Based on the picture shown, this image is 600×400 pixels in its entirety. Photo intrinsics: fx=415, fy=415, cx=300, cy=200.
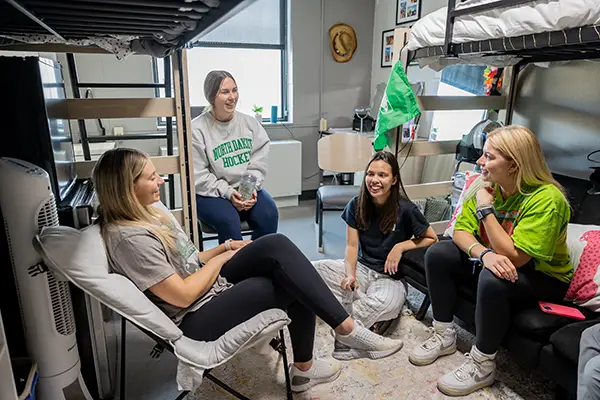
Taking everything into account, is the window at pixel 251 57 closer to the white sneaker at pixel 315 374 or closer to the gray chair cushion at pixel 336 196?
the gray chair cushion at pixel 336 196

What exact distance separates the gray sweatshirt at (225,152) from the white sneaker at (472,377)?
1.40 metres

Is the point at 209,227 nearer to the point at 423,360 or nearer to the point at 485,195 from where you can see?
the point at 423,360

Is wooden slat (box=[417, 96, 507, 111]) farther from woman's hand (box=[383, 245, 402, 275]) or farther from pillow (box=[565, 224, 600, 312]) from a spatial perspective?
pillow (box=[565, 224, 600, 312])

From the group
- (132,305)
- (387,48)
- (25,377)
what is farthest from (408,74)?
(25,377)

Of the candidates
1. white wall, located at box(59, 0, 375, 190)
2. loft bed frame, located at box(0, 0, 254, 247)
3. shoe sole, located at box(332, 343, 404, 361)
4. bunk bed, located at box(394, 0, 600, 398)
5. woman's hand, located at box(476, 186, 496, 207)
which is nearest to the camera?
A: loft bed frame, located at box(0, 0, 254, 247)

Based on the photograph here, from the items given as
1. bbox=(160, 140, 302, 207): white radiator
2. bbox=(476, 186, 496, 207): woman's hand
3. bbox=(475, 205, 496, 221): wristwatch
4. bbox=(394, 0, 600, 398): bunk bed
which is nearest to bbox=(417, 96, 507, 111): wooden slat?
bbox=(394, 0, 600, 398): bunk bed

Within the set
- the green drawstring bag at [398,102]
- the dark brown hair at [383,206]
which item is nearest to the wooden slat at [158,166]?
the dark brown hair at [383,206]

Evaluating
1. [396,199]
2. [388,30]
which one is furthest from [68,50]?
[388,30]

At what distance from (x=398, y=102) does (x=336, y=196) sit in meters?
0.89

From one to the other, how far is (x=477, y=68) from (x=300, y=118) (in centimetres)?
181

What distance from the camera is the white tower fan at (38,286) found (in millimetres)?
1187

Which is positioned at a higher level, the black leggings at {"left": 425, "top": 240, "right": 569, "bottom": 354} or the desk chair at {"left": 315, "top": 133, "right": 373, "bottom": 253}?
the desk chair at {"left": 315, "top": 133, "right": 373, "bottom": 253}

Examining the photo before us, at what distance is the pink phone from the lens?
1.52m

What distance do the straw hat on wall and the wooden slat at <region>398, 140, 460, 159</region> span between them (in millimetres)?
1987
